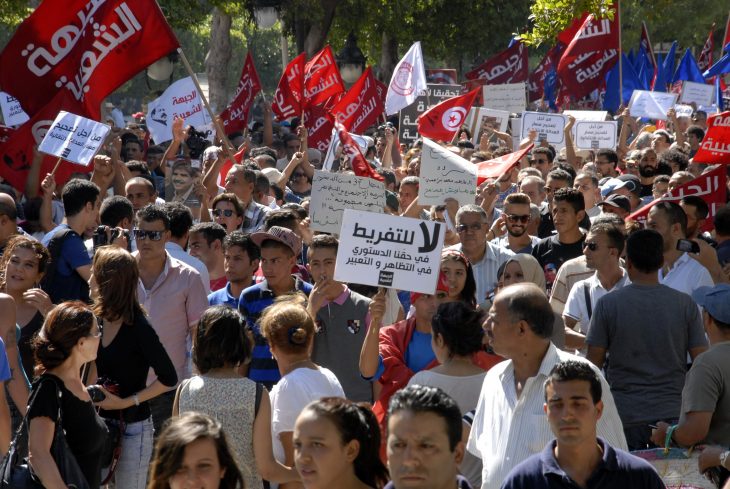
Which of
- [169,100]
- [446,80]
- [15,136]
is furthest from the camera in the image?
[446,80]

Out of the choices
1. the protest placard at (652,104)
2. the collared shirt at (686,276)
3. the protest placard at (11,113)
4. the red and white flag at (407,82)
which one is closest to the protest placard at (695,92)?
the protest placard at (652,104)

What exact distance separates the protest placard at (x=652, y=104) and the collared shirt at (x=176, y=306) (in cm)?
1365

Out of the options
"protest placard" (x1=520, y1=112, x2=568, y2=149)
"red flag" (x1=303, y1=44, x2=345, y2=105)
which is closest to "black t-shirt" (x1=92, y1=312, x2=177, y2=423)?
"protest placard" (x1=520, y1=112, x2=568, y2=149)

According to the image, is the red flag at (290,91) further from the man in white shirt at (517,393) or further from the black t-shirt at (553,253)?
the man in white shirt at (517,393)

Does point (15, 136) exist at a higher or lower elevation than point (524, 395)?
higher

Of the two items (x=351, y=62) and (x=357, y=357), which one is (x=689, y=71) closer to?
(x=351, y=62)

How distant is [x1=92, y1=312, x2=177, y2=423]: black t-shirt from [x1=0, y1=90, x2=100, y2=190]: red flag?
16.9 ft

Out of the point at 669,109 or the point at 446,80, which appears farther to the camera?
the point at 446,80

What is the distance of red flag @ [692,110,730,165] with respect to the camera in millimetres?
11195

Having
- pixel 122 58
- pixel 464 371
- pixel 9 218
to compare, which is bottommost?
pixel 464 371

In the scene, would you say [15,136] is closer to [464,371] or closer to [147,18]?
[147,18]

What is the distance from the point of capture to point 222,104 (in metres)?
27.5

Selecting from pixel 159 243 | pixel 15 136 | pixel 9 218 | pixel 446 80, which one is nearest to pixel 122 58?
pixel 15 136

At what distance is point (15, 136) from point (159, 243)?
4304 millimetres
